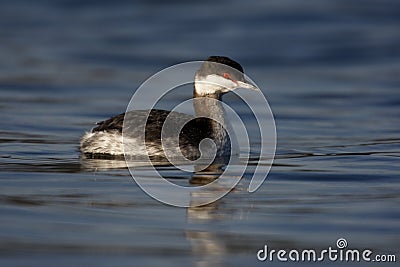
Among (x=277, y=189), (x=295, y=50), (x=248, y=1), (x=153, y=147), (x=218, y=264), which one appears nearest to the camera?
(x=218, y=264)

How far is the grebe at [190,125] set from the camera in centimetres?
1112

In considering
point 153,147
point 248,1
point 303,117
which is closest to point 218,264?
point 153,147

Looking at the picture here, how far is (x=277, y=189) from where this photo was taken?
→ 9.76 meters

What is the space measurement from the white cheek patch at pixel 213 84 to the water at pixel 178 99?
928mm

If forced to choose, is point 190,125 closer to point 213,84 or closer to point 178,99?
point 213,84

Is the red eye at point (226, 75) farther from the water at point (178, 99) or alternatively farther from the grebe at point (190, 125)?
the water at point (178, 99)

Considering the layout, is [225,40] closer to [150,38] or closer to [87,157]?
[150,38]

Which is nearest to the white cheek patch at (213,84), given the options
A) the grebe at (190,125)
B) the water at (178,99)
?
the grebe at (190,125)

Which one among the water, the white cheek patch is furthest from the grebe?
the water

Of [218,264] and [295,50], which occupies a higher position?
[295,50]

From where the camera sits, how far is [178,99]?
16.7 meters

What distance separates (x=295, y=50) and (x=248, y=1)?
196 inches

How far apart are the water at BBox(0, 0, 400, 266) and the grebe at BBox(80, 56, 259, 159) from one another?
0.38 meters

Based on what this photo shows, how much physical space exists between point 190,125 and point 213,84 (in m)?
0.65
